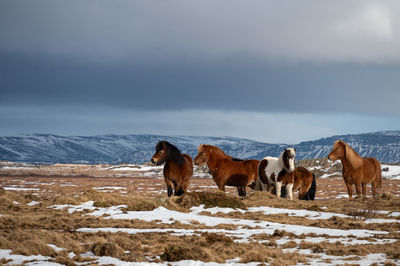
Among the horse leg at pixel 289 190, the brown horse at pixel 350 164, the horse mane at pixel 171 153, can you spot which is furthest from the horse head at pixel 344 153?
the horse mane at pixel 171 153

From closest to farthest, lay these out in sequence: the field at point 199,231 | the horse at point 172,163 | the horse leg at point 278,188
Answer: the field at point 199,231 → the horse at point 172,163 → the horse leg at point 278,188

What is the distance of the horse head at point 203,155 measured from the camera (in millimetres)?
21250

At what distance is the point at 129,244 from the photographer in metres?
11.0

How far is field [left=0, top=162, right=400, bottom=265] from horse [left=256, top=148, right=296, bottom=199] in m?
0.82

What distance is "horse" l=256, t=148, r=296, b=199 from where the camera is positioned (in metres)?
20.2

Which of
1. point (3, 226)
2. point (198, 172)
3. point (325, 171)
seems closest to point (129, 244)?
point (3, 226)

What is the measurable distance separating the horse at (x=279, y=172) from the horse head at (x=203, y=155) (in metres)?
2.46

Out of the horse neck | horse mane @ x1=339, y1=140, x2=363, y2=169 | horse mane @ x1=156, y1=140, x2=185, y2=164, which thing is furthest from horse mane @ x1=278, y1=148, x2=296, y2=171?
horse mane @ x1=156, y1=140, x2=185, y2=164

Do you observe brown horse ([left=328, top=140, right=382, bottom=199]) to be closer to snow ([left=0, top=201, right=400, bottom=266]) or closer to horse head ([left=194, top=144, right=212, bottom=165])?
snow ([left=0, top=201, right=400, bottom=266])

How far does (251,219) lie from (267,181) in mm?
4893

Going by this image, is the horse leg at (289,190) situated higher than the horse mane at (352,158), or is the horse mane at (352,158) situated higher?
the horse mane at (352,158)

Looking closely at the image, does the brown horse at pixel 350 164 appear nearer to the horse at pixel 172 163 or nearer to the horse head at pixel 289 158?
the horse head at pixel 289 158

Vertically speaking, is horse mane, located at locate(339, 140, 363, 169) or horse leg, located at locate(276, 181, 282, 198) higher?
horse mane, located at locate(339, 140, 363, 169)

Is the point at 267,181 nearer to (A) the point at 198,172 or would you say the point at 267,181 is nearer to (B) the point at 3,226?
(B) the point at 3,226
